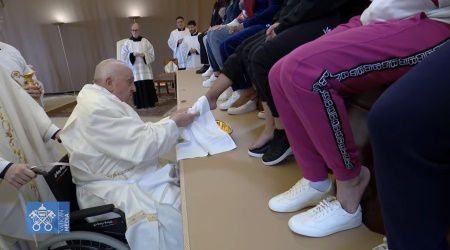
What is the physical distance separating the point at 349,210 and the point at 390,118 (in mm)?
359

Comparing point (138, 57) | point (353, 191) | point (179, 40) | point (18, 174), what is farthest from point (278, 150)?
point (179, 40)

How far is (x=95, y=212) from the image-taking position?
3.84ft

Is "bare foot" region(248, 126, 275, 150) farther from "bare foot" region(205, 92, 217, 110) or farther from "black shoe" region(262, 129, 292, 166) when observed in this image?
"bare foot" region(205, 92, 217, 110)

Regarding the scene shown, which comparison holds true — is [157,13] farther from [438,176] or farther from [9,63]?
[438,176]

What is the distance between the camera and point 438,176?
48 cm

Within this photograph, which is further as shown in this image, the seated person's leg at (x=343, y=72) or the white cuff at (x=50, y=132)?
the white cuff at (x=50, y=132)

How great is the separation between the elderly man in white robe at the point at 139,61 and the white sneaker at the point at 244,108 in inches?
170

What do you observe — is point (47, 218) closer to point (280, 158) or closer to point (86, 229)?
point (86, 229)

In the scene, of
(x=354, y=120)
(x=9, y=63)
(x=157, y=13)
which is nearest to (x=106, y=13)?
(x=157, y=13)

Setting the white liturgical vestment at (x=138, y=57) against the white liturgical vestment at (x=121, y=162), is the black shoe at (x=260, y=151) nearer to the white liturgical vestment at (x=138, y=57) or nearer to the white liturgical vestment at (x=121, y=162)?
the white liturgical vestment at (x=121, y=162)

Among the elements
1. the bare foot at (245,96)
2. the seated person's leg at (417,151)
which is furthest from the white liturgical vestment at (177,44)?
the seated person's leg at (417,151)

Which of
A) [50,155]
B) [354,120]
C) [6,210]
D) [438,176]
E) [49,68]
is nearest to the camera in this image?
[438,176]

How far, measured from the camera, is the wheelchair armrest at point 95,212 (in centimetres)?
117

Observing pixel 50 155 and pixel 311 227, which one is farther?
pixel 50 155
